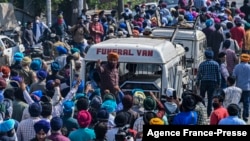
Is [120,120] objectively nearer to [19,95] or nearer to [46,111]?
[46,111]

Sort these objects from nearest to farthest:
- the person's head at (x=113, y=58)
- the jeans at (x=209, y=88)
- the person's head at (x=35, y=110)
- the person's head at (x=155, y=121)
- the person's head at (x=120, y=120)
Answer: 1. the person's head at (x=155, y=121)
2. the person's head at (x=120, y=120)
3. the person's head at (x=35, y=110)
4. the person's head at (x=113, y=58)
5. the jeans at (x=209, y=88)

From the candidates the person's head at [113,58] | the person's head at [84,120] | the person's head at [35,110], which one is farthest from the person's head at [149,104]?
the person's head at [113,58]

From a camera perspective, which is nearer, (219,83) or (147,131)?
(147,131)

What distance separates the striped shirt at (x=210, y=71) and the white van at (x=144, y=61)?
115 centimetres

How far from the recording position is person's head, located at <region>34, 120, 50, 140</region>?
1061cm

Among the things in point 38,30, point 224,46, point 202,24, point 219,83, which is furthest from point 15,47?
point 219,83

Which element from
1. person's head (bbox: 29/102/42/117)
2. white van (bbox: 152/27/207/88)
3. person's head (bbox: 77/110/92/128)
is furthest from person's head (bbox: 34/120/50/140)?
white van (bbox: 152/27/207/88)

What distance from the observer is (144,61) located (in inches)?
564

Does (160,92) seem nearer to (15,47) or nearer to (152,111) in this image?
(152,111)

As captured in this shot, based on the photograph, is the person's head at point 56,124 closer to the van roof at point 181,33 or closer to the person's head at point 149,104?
the person's head at point 149,104

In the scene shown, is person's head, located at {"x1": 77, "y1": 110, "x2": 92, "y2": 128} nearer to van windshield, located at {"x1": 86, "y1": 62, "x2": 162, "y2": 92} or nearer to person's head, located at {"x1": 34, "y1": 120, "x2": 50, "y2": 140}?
person's head, located at {"x1": 34, "y1": 120, "x2": 50, "y2": 140}

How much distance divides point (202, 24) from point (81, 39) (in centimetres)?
448

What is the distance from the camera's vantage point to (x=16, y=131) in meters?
11.5

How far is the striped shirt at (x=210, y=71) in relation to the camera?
16656mm
